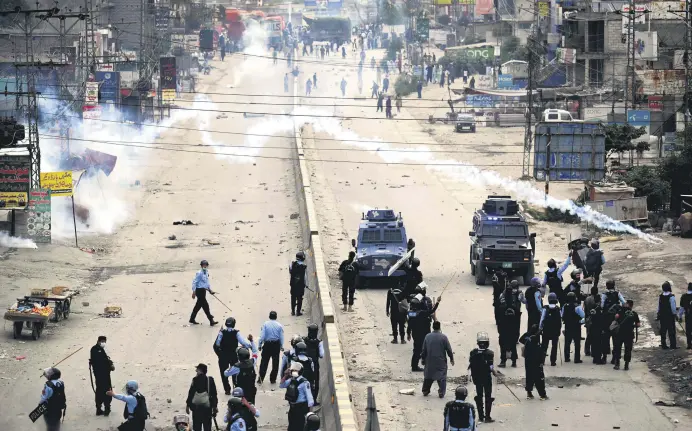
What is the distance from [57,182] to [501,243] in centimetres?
1386

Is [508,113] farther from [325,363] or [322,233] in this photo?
[325,363]

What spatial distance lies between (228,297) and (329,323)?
24.5 ft

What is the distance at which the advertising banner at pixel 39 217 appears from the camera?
40500 mm

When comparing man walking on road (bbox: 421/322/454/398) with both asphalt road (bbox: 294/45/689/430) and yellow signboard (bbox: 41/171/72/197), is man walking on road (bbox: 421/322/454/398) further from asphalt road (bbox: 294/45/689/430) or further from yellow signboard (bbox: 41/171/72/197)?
yellow signboard (bbox: 41/171/72/197)

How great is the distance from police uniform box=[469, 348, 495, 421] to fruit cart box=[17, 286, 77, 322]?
11006mm

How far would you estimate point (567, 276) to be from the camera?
35500 millimetres

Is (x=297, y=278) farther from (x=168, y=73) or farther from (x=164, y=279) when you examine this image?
(x=168, y=73)

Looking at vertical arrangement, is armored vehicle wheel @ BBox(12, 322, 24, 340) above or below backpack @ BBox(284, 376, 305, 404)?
below

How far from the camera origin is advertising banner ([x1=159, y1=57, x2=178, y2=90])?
85.3 m

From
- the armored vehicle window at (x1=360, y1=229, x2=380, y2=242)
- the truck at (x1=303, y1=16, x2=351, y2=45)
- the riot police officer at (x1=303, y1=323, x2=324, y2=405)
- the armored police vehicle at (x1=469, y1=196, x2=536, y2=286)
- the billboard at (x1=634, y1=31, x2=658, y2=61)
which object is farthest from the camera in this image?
the truck at (x1=303, y1=16, x2=351, y2=45)

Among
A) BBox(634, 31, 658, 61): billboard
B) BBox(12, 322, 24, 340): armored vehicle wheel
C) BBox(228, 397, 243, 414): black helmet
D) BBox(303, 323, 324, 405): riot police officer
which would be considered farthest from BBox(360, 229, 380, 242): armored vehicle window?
BBox(634, 31, 658, 61): billboard

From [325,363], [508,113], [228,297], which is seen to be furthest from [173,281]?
[508,113]

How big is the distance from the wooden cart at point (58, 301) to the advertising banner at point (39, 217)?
10183 mm

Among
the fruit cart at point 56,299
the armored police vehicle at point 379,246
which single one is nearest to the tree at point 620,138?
the armored police vehicle at point 379,246
